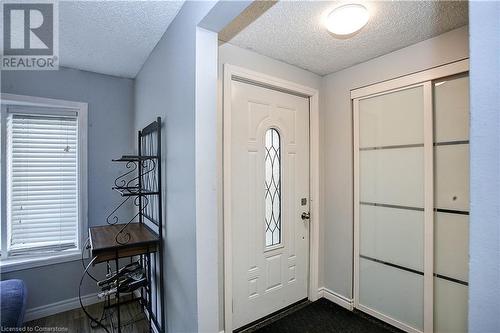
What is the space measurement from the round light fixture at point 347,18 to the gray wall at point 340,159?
2.47ft

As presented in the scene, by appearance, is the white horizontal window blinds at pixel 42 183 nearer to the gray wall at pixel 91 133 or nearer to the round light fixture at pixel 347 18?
the gray wall at pixel 91 133

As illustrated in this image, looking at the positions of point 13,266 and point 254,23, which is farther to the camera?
point 13,266

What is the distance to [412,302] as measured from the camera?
2062 mm

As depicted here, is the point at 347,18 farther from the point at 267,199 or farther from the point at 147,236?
the point at 147,236

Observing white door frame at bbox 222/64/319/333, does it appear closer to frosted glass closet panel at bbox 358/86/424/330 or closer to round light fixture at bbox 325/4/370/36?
frosted glass closet panel at bbox 358/86/424/330

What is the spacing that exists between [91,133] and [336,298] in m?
3.02

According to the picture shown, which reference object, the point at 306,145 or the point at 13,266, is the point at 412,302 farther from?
the point at 13,266

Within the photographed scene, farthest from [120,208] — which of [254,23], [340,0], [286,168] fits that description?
[340,0]

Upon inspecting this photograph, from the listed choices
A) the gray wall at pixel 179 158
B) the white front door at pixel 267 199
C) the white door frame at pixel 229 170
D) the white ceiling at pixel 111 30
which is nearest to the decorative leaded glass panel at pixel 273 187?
the white front door at pixel 267 199

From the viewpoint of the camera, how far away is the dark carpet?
2.16 m

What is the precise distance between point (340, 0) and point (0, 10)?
6.79 ft

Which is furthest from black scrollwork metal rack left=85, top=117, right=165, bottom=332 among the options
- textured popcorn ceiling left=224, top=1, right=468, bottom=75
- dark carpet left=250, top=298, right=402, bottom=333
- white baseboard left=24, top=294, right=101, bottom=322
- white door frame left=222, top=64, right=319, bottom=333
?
textured popcorn ceiling left=224, top=1, right=468, bottom=75

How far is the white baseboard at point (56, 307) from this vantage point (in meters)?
2.31

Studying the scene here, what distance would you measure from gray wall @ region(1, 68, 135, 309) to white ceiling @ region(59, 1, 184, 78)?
0.72ft
